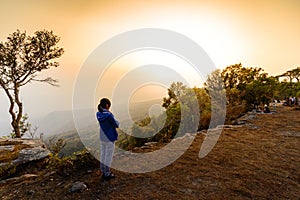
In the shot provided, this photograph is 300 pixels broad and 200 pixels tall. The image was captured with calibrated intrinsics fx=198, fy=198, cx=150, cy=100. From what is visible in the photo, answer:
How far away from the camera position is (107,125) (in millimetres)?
5461

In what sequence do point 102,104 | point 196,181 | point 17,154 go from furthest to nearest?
point 17,154 < point 102,104 < point 196,181

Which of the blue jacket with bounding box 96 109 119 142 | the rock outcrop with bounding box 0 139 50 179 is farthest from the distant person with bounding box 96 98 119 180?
the rock outcrop with bounding box 0 139 50 179

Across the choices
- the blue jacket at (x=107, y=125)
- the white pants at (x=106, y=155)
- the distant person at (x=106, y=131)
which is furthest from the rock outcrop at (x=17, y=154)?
the blue jacket at (x=107, y=125)

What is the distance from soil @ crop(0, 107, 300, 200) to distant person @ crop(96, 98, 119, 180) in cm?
62

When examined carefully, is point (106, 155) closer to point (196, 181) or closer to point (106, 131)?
point (106, 131)

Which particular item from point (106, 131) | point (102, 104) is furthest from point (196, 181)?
point (102, 104)

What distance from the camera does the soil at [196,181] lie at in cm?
475

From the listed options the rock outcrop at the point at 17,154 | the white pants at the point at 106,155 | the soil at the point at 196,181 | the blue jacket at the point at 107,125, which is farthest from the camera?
the rock outcrop at the point at 17,154

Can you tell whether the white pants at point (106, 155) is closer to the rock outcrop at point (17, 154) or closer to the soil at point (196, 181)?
the soil at point (196, 181)

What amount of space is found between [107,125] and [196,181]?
9.40ft

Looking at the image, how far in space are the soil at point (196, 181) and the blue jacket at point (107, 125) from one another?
1269 millimetres

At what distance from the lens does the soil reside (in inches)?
187

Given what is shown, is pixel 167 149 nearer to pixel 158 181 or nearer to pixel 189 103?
pixel 158 181

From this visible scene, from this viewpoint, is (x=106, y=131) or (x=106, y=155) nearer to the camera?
(x=106, y=131)
